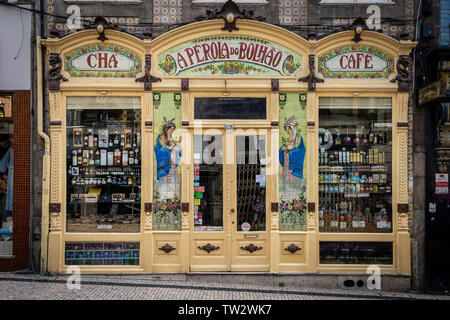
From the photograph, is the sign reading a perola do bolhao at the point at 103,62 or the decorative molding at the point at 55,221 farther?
the sign reading a perola do bolhao at the point at 103,62

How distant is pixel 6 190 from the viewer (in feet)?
28.5

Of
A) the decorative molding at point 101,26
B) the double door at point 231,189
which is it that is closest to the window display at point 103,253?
the double door at point 231,189

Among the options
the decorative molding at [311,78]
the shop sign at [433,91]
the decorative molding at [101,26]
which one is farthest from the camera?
the decorative molding at [311,78]

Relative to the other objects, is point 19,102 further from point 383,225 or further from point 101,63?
point 383,225

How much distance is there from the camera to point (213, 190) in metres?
8.38

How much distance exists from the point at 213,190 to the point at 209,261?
1.34m

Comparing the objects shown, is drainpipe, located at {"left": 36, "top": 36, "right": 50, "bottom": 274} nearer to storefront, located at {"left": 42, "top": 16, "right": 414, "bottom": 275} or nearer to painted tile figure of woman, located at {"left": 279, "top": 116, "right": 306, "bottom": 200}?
storefront, located at {"left": 42, "top": 16, "right": 414, "bottom": 275}

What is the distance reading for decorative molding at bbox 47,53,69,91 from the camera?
8.23m

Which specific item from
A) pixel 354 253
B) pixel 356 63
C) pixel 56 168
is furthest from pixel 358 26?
pixel 56 168

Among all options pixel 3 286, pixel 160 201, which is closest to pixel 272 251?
pixel 160 201

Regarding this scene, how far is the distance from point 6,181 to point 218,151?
4.25 metres

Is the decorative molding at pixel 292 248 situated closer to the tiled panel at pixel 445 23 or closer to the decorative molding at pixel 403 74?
the decorative molding at pixel 403 74

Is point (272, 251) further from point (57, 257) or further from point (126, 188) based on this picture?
point (57, 257)

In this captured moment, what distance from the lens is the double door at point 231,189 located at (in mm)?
8305
